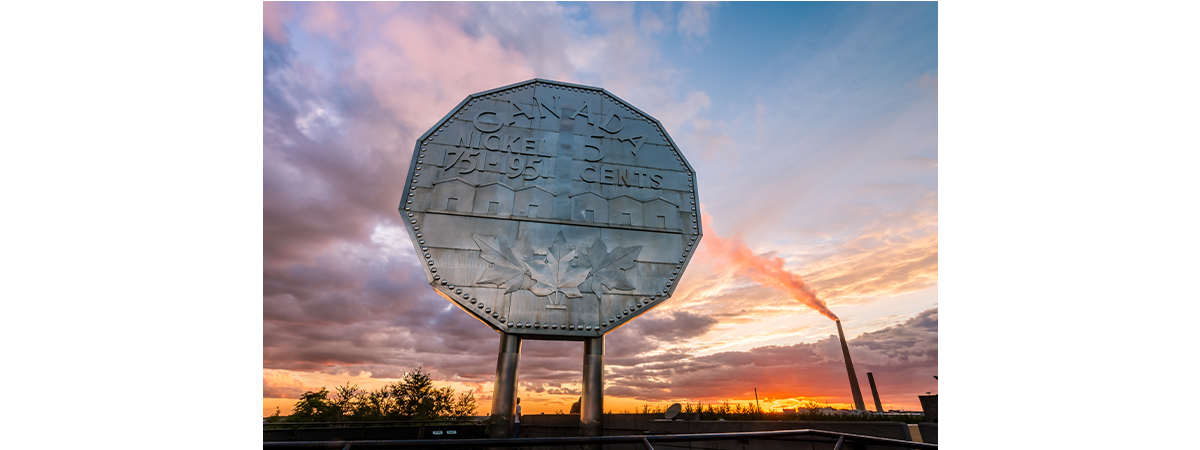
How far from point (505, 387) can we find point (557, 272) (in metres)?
2.37

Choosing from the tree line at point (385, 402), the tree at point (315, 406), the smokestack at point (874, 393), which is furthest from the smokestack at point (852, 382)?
the tree at point (315, 406)

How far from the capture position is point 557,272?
855 centimetres

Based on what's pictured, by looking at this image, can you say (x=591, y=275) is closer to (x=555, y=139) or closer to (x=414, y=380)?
(x=555, y=139)

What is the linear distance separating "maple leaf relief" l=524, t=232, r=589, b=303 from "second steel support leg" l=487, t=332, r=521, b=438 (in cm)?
112

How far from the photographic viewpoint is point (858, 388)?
33.8m

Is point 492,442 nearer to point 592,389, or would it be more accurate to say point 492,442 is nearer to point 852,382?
point 592,389

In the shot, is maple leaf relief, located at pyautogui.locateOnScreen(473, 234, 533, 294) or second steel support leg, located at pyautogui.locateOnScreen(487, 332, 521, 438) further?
maple leaf relief, located at pyautogui.locateOnScreen(473, 234, 533, 294)

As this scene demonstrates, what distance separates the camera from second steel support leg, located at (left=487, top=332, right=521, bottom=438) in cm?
778

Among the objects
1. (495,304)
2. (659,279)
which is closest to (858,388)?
(659,279)

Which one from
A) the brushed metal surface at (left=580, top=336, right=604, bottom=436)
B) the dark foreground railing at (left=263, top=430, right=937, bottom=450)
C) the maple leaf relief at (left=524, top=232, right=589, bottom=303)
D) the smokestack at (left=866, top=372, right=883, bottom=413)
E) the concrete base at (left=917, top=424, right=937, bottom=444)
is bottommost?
the smokestack at (left=866, top=372, right=883, bottom=413)

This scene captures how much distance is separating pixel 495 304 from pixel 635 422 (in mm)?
5632

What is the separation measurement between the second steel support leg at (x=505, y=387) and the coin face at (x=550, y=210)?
1.30 feet

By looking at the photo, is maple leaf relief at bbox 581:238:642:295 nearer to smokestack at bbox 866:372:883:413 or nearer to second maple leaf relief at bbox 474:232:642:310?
second maple leaf relief at bbox 474:232:642:310

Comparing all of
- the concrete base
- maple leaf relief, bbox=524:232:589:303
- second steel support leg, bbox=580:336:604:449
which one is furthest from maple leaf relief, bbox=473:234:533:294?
the concrete base
